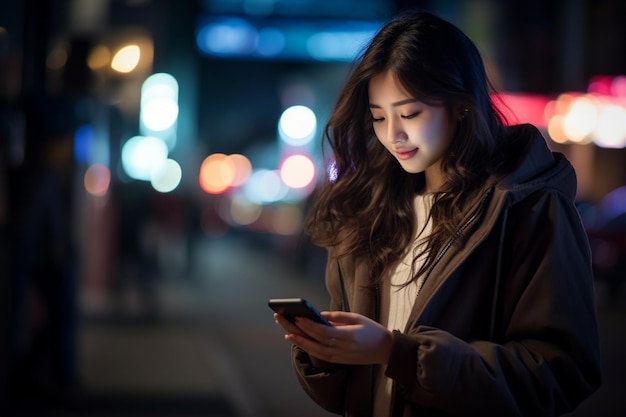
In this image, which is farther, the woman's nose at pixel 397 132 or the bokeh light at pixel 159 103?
the bokeh light at pixel 159 103

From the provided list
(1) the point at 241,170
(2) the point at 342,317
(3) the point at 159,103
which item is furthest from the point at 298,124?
(2) the point at 342,317

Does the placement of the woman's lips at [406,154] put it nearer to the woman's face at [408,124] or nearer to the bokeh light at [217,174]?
the woman's face at [408,124]

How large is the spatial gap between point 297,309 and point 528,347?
1.75ft

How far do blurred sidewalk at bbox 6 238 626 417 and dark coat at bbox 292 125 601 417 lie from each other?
553 cm

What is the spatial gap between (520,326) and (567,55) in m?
21.9

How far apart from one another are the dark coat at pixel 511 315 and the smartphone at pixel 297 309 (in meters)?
0.18

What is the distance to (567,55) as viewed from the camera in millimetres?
23062

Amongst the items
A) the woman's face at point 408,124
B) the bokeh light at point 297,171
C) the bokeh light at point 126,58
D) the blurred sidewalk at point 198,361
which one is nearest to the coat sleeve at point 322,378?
the woman's face at point 408,124

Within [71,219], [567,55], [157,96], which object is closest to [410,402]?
[71,219]

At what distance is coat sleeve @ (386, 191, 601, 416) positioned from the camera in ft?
7.04

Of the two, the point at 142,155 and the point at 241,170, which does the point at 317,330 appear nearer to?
the point at 142,155

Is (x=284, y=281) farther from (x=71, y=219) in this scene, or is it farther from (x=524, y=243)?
(x=524, y=243)

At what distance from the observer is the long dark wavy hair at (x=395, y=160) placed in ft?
7.80

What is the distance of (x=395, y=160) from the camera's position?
2.72 meters
